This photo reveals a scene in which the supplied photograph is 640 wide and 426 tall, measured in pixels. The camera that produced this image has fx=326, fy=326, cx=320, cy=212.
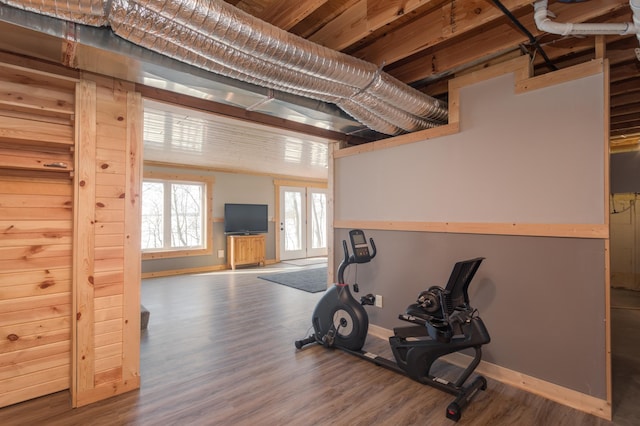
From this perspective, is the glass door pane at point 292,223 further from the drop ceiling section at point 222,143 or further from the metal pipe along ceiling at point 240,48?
the metal pipe along ceiling at point 240,48

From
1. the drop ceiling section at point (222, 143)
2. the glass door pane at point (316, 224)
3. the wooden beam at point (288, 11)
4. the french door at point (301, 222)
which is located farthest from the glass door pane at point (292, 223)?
the wooden beam at point (288, 11)

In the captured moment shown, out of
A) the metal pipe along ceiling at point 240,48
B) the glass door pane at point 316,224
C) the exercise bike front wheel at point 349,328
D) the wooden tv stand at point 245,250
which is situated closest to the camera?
the metal pipe along ceiling at point 240,48

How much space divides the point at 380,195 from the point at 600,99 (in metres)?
1.88

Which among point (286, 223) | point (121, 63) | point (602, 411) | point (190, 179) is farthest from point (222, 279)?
point (602, 411)

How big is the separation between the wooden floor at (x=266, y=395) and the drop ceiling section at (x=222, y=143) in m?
2.21

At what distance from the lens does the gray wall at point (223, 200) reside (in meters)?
6.77

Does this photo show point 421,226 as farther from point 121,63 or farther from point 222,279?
point 222,279

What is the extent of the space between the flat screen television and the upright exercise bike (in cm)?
501

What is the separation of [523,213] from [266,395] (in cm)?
233

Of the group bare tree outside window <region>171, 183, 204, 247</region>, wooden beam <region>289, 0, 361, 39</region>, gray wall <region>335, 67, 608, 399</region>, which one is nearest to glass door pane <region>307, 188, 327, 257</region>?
bare tree outside window <region>171, 183, 204, 247</region>

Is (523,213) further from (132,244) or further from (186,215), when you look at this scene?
(186,215)

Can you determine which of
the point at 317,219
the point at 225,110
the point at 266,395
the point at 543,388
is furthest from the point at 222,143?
the point at 317,219

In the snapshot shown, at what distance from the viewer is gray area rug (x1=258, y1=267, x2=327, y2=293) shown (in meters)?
5.64

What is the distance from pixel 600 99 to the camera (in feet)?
6.98
